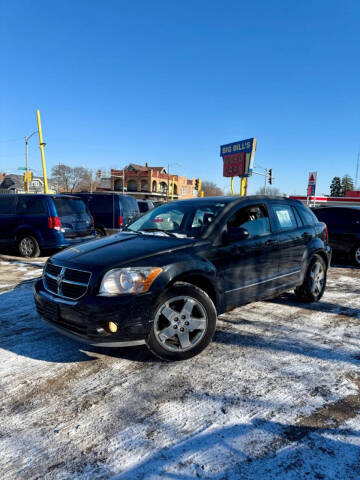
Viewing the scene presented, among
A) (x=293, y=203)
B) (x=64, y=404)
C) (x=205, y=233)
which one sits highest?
(x=293, y=203)

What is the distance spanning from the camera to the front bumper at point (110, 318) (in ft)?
8.91

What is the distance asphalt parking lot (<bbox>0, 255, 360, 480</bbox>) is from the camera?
6.09 ft

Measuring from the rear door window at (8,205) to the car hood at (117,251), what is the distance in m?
6.20

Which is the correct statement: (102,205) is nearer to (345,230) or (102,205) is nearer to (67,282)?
(345,230)

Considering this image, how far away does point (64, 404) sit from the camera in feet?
7.99

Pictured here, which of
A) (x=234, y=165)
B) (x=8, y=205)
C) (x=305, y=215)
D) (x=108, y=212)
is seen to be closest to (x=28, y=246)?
(x=8, y=205)

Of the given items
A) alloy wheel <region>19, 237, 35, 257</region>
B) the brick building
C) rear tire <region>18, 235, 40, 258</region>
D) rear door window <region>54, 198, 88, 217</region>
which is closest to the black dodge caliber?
rear door window <region>54, 198, 88, 217</region>

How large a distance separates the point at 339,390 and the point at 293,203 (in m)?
3.03

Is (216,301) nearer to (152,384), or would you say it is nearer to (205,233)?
(205,233)

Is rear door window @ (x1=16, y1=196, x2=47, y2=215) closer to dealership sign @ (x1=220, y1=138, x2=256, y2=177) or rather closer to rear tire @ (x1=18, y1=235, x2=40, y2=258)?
rear tire @ (x1=18, y1=235, x2=40, y2=258)

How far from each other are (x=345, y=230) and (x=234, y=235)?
641cm

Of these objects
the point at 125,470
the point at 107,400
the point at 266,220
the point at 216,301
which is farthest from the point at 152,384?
the point at 266,220

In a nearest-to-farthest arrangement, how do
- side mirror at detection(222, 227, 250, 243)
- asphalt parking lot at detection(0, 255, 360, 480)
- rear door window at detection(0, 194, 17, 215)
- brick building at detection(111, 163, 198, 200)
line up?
asphalt parking lot at detection(0, 255, 360, 480)
side mirror at detection(222, 227, 250, 243)
rear door window at detection(0, 194, 17, 215)
brick building at detection(111, 163, 198, 200)

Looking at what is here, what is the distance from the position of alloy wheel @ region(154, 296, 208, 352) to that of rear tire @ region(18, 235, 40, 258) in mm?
6580
